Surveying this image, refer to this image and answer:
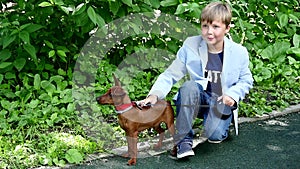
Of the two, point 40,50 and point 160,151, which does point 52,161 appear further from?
point 40,50

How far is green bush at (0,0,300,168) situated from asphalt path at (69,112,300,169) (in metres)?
0.26

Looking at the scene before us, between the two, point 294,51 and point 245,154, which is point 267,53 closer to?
point 294,51

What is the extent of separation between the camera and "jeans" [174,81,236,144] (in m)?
3.54

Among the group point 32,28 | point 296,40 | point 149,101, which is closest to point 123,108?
point 149,101

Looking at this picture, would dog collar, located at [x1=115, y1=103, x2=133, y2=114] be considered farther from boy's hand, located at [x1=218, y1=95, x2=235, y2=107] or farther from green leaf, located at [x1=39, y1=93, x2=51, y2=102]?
green leaf, located at [x1=39, y1=93, x2=51, y2=102]

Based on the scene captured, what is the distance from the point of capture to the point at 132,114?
129 inches

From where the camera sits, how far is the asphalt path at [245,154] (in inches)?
134

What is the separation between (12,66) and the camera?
13.9 ft

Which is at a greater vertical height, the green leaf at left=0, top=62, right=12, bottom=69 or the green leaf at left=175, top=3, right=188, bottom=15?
the green leaf at left=175, top=3, right=188, bottom=15

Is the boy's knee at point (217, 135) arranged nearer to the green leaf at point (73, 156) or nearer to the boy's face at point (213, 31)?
the boy's face at point (213, 31)

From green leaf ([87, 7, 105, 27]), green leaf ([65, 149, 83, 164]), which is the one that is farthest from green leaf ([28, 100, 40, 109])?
green leaf ([87, 7, 105, 27])

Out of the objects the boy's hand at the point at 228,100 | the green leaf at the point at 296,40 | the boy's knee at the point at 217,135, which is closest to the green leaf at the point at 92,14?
the boy's hand at the point at 228,100

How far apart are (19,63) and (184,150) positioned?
161cm

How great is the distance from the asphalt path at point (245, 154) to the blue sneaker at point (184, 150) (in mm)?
47
